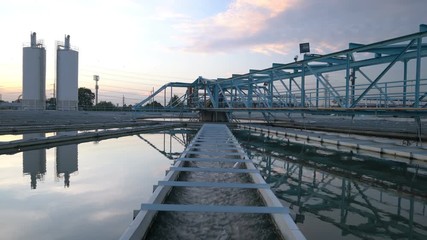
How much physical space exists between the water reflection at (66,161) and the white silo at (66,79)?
98.8 feet

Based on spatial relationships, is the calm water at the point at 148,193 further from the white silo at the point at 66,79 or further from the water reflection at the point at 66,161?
the white silo at the point at 66,79

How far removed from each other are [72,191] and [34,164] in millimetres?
3204

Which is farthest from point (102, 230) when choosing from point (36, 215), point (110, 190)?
point (110, 190)

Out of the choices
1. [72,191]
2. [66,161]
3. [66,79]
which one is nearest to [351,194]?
[72,191]

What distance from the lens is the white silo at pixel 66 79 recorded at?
39469mm

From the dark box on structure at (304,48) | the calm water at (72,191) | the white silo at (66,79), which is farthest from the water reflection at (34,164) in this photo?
the white silo at (66,79)

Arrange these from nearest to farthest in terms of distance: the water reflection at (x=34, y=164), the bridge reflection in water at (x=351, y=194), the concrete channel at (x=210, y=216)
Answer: the concrete channel at (x=210, y=216), the bridge reflection in water at (x=351, y=194), the water reflection at (x=34, y=164)

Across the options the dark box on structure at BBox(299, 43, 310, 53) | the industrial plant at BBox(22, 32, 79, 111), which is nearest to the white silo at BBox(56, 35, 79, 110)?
the industrial plant at BBox(22, 32, 79, 111)

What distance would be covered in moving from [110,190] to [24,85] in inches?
1558

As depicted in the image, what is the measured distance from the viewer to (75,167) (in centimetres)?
824

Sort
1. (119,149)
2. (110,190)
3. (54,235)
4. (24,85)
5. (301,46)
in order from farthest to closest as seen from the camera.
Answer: (24,85), (301,46), (119,149), (110,190), (54,235)

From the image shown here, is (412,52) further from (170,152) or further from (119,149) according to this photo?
(119,149)

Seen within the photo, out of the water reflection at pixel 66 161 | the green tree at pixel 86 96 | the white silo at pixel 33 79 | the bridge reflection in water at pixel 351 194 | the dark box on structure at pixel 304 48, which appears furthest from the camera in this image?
the green tree at pixel 86 96

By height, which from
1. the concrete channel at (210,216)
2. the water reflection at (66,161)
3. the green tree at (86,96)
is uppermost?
the green tree at (86,96)
